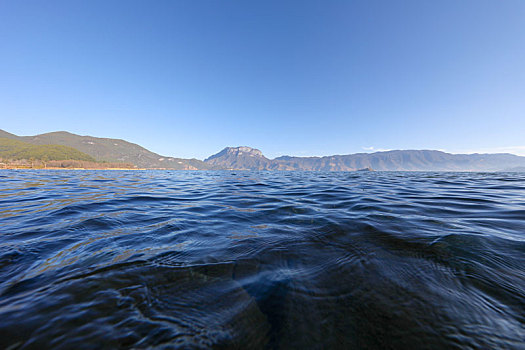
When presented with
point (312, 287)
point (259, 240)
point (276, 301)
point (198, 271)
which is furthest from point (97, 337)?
point (259, 240)

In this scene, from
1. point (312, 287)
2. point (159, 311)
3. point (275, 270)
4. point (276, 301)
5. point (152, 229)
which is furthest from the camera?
point (152, 229)

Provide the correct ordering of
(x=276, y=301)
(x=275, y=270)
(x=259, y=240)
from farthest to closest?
(x=259, y=240)
(x=275, y=270)
(x=276, y=301)

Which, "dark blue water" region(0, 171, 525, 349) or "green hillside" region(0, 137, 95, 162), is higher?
"green hillside" region(0, 137, 95, 162)

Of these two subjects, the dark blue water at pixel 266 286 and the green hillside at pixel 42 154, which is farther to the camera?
the green hillside at pixel 42 154

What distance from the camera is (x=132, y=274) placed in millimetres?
2211

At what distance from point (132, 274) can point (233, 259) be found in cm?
127

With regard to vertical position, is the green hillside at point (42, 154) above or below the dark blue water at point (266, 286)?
above

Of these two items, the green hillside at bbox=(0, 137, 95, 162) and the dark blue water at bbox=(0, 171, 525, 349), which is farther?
the green hillside at bbox=(0, 137, 95, 162)

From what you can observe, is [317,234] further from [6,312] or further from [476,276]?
[6,312]

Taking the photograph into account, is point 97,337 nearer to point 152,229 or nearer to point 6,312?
point 6,312

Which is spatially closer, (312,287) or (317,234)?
(312,287)

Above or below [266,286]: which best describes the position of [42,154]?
above

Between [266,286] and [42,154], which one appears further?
[42,154]

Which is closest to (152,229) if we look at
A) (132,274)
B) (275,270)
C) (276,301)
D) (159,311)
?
(132,274)
